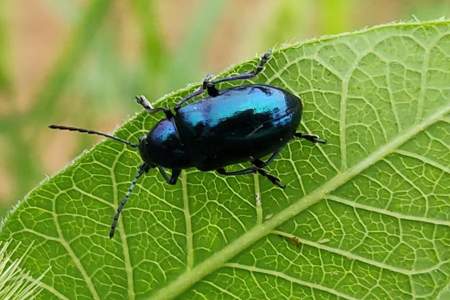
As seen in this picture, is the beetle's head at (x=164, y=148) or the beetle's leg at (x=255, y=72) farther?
the beetle's head at (x=164, y=148)

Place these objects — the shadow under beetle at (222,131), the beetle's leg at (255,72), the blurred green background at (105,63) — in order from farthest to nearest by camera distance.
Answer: the blurred green background at (105,63) < the shadow under beetle at (222,131) < the beetle's leg at (255,72)

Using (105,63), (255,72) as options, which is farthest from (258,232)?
(105,63)

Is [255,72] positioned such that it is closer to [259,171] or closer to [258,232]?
[259,171]

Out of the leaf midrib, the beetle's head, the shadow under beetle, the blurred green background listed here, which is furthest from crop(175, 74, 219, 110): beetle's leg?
the blurred green background

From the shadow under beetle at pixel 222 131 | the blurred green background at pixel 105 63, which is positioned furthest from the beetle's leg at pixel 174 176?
the blurred green background at pixel 105 63

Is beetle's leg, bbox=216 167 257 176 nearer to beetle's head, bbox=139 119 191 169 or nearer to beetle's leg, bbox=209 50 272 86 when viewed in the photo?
beetle's head, bbox=139 119 191 169

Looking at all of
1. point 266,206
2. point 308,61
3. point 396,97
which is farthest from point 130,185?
point 396,97

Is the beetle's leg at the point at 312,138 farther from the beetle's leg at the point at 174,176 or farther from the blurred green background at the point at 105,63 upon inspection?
the blurred green background at the point at 105,63
